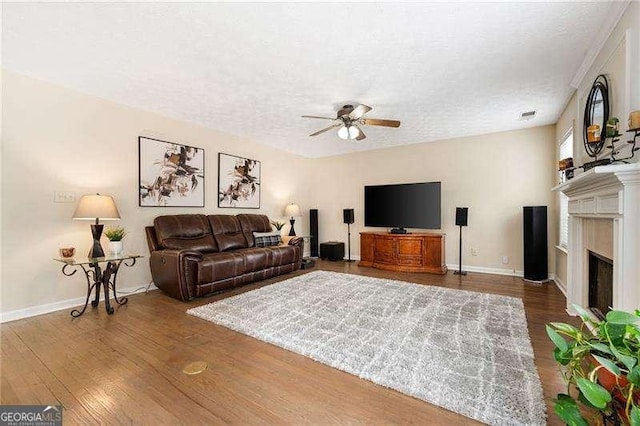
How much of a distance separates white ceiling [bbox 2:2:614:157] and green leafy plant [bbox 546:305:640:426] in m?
2.03

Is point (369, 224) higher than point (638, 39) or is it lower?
lower

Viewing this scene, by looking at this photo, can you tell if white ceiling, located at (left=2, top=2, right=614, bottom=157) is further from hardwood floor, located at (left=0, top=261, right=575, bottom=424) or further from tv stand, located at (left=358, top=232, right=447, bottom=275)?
hardwood floor, located at (left=0, top=261, right=575, bottom=424)

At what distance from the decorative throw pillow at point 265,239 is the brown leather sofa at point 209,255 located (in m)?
0.10

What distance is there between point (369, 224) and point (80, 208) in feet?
14.9

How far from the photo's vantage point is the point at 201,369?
5.97 ft

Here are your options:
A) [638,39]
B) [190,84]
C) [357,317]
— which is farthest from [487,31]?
[190,84]

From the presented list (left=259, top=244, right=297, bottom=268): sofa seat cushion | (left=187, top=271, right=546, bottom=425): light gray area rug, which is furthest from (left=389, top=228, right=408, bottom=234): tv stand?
(left=259, top=244, right=297, bottom=268): sofa seat cushion

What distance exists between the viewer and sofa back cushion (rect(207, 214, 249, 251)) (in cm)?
424

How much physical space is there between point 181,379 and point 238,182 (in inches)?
149

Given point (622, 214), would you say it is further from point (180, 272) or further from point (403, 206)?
point (180, 272)

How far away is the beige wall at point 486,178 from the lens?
14.2ft

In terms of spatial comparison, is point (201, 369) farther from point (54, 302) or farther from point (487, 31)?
point (487, 31)

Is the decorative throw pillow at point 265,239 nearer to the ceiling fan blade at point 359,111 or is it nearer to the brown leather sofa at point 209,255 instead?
the brown leather sofa at point 209,255

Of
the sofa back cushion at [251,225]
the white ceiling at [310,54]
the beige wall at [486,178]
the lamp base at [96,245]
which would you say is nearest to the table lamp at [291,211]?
the sofa back cushion at [251,225]
